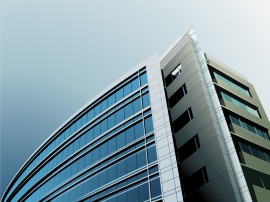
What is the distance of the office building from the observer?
30.6m

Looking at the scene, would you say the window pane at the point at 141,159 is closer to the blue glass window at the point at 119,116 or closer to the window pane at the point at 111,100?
the blue glass window at the point at 119,116

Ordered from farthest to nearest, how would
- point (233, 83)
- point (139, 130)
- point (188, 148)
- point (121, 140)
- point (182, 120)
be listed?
1. point (233, 83)
2. point (121, 140)
3. point (139, 130)
4. point (182, 120)
5. point (188, 148)

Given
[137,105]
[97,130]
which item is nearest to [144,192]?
[137,105]

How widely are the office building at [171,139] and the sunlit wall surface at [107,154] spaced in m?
0.13

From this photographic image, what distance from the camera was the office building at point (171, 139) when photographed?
30609 mm

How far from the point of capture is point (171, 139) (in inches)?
1289

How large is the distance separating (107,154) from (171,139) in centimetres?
1047

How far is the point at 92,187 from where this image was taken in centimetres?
3928

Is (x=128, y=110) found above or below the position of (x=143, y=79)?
below

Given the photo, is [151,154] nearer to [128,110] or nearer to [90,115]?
[128,110]

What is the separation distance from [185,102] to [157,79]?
15.4 feet

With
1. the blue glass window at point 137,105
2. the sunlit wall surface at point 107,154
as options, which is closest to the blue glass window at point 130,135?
the sunlit wall surface at point 107,154

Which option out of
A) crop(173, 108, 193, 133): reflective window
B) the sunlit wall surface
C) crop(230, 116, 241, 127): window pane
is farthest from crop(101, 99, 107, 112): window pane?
crop(230, 116, 241, 127): window pane

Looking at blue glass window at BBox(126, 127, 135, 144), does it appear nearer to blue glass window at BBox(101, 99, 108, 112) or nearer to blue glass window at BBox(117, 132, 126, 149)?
blue glass window at BBox(117, 132, 126, 149)
